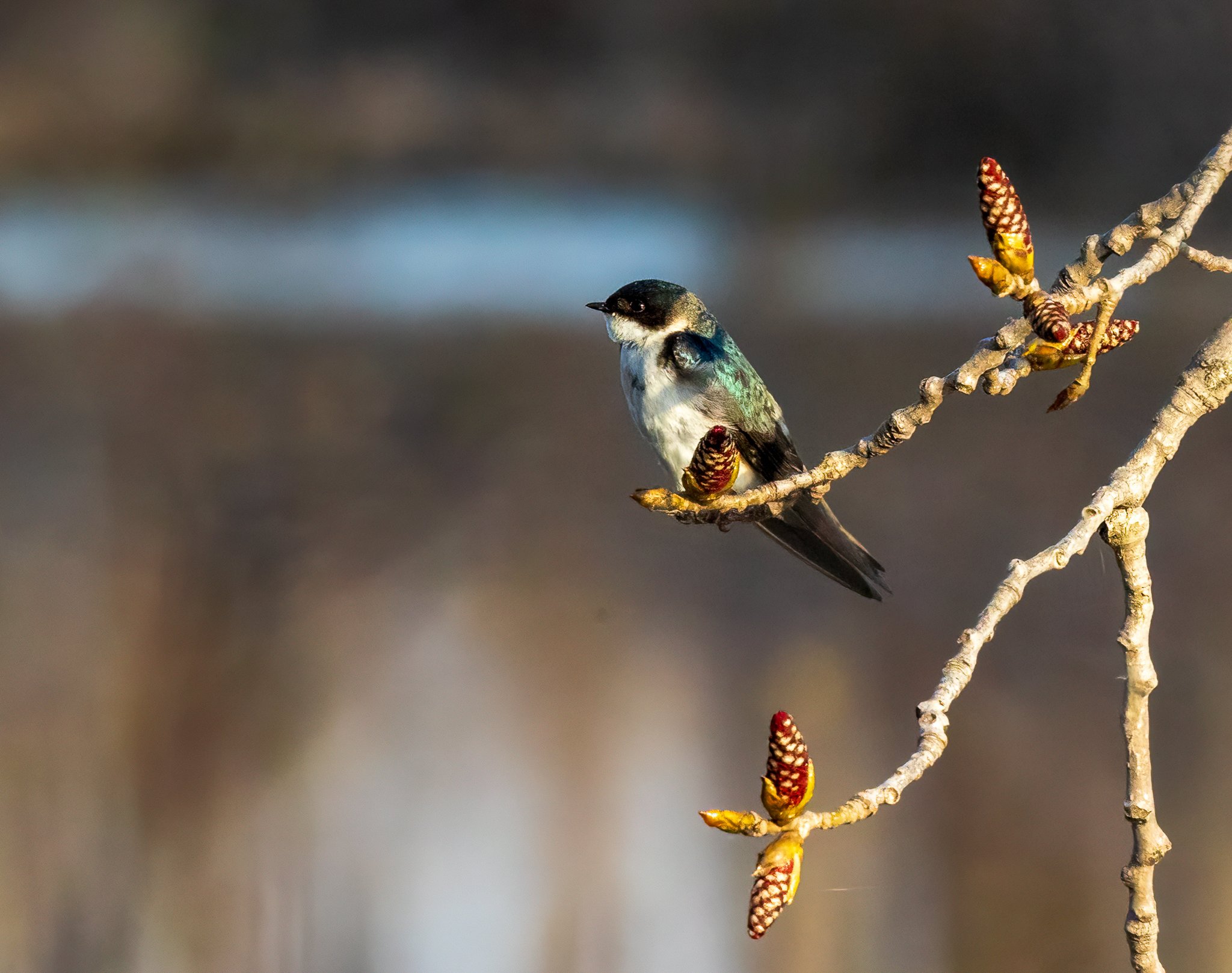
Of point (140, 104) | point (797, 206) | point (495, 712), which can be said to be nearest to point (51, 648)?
point (495, 712)

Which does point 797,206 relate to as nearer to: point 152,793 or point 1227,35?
point 1227,35

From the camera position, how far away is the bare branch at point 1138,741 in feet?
0.97

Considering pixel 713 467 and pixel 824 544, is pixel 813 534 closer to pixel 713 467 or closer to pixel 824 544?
pixel 824 544

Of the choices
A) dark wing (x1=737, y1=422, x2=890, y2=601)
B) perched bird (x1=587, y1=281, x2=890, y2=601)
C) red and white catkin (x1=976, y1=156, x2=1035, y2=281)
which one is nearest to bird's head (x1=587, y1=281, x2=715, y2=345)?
perched bird (x1=587, y1=281, x2=890, y2=601)

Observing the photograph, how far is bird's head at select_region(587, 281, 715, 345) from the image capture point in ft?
1.52

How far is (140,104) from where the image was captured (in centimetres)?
123

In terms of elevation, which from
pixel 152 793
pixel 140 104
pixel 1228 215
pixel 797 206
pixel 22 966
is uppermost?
pixel 140 104

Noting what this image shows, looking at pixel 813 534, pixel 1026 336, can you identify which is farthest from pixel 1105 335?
pixel 813 534

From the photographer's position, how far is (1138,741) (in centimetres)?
30

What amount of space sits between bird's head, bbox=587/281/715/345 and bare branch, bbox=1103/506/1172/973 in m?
0.21

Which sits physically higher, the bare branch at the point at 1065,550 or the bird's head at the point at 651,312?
the bird's head at the point at 651,312

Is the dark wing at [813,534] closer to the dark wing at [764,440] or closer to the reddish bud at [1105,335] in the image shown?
the dark wing at [764,440]

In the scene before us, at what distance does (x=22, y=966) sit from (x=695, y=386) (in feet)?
3.30

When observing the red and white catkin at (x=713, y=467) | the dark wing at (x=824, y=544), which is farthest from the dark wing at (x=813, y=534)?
the red and white catkin at (x=713, y=467)
